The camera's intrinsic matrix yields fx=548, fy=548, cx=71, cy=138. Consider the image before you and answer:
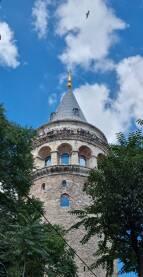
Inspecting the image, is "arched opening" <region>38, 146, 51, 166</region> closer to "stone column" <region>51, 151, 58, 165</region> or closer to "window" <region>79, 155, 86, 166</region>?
"stone column" <region>51, 151, 58, 165</region>

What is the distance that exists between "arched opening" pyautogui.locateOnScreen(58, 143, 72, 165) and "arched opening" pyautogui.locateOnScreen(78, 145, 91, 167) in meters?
0.83

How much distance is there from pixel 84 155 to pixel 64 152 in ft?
4.95

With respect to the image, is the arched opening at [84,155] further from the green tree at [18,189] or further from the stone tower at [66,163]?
the green tree at [18,189]

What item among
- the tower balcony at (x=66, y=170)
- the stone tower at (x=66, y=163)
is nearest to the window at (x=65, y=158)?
the stone tower at (x=66, y=163)

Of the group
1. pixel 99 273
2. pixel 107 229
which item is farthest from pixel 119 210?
pixel 99 273

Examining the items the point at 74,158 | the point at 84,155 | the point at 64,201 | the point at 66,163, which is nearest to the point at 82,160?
the point at 84,155

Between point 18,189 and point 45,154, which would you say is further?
point 45,154

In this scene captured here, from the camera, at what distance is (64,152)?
131 ft

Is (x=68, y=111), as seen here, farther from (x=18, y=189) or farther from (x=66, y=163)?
(x=18, y=189)

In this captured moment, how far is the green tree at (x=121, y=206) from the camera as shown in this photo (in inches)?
719

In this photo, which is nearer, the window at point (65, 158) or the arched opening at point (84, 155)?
the window at point (65, 158)

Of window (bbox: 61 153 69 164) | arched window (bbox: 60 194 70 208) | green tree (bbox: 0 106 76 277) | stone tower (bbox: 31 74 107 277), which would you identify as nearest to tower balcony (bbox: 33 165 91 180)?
stone tower (bbox: 31 74 107 277)

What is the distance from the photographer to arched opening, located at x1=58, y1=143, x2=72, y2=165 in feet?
130

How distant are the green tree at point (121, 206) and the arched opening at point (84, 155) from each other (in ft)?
65.1
